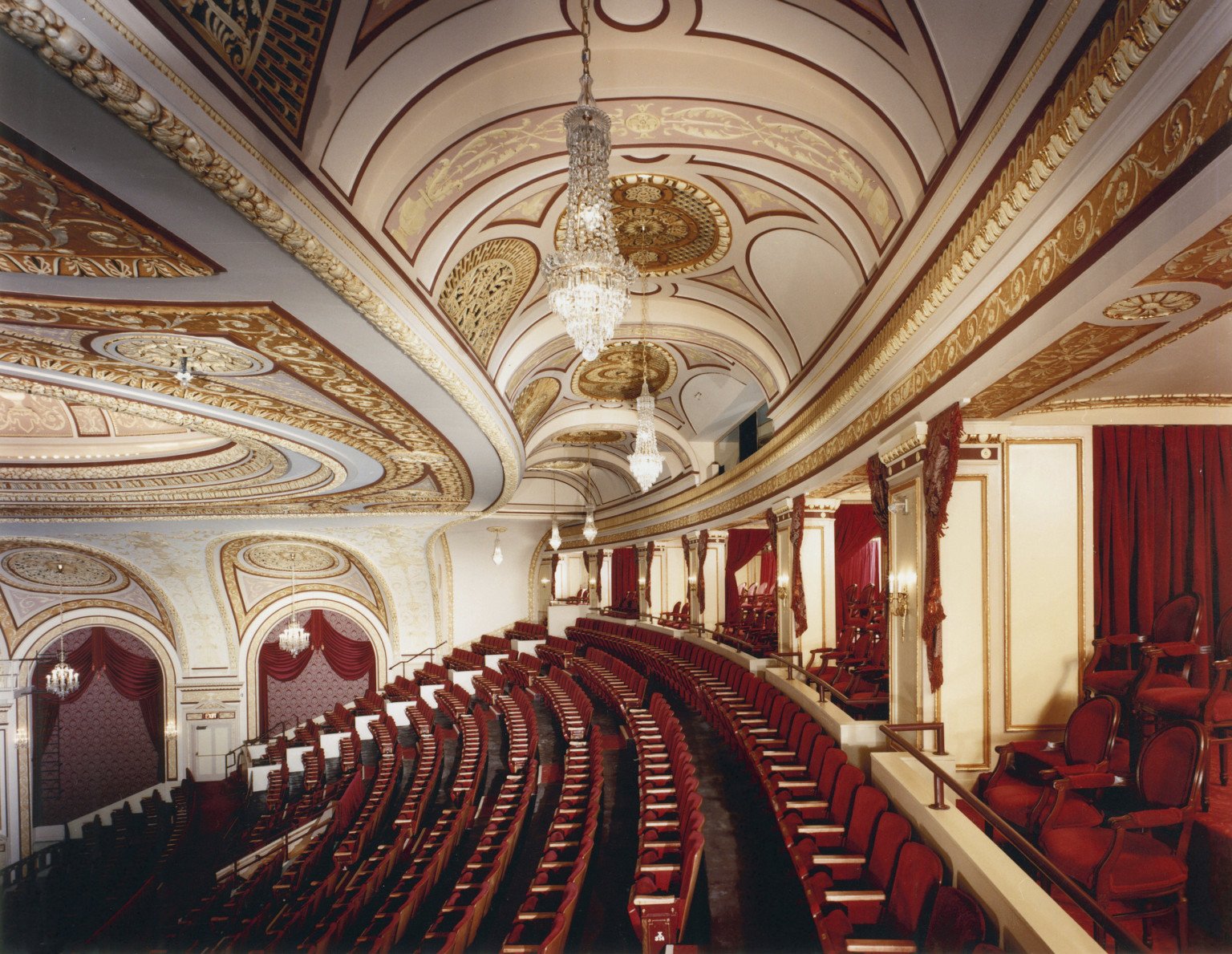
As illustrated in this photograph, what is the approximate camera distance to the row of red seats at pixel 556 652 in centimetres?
1451

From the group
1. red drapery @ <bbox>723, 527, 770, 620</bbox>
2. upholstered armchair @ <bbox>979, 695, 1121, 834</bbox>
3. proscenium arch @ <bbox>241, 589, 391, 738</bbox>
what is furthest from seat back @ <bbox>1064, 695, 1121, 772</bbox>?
proscenium arch @ <bbox>241, 589, 391, 738</bbox>

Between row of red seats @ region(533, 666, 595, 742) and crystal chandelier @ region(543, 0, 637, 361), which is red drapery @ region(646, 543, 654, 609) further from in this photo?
crystal chandelier @ region(543, 0, 637, 361)

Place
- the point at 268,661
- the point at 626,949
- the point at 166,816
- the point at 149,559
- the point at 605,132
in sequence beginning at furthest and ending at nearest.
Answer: the point at 268,661, the point at 149,559, the point at 166,816, the point at 626,949, the point at 605,132

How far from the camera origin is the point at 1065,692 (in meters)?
5.07

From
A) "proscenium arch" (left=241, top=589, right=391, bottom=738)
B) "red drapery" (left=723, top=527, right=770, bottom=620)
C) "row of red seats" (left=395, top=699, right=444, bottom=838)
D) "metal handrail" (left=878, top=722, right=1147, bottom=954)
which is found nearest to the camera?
"metal handrail" (left=878, top=722, right=1147, bottom=954)

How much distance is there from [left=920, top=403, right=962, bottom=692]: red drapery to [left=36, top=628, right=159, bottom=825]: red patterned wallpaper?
18.4 m

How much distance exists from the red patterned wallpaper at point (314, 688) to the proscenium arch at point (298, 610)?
213 mm

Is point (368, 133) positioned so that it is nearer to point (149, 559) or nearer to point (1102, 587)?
point (1102, 587)

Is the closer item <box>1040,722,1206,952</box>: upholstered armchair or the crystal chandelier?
<box>1040,722,1206,952</box>: upholstered armchair

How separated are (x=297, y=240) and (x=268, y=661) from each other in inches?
673

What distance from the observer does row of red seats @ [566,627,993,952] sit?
3150 mm

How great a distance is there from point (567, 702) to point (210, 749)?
11699 mm

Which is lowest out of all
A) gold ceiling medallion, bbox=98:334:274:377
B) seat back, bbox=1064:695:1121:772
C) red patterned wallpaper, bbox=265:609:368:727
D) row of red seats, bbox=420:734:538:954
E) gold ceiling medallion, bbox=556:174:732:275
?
red patterned wallpaper, bbox=265:609:368:727

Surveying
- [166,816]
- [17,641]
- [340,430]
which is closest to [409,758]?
[340,430]
